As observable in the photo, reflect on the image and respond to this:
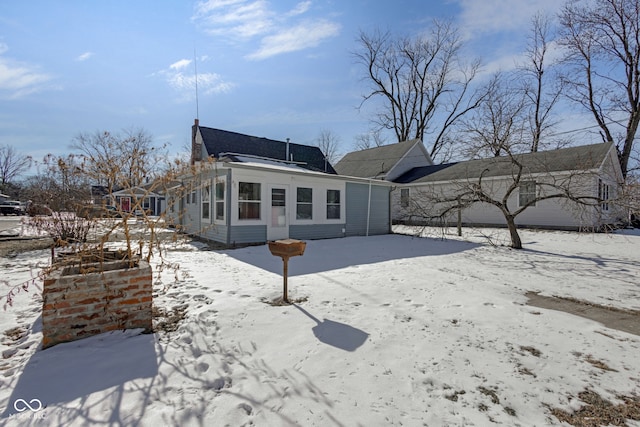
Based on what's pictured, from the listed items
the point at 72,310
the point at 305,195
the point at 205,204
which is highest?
the point at 305,195

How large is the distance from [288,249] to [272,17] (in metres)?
6.53

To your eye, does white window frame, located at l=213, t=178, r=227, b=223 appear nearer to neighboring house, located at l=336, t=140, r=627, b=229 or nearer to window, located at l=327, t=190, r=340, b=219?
window, located at l=327, t=190, r=340, b=219

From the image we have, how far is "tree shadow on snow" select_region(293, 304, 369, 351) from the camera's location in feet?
9.00

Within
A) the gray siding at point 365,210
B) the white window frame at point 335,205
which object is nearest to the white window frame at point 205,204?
the white window frame at point 335,205

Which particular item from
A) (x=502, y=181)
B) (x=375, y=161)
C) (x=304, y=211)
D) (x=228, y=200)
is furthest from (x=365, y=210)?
(x=375, y=161)

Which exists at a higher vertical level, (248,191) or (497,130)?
(497,130)

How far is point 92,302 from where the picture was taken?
2.71 meters

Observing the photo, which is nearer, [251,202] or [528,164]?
[251,202]

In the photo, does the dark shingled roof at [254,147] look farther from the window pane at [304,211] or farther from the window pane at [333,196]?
the window pane at [304,211]

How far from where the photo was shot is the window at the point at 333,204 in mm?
11273

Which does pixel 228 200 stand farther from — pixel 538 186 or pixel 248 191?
pixel 538 186

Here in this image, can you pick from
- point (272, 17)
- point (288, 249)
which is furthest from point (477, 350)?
point (272, 17)

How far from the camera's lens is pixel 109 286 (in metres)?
2.77

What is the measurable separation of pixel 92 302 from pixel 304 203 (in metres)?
8.05
